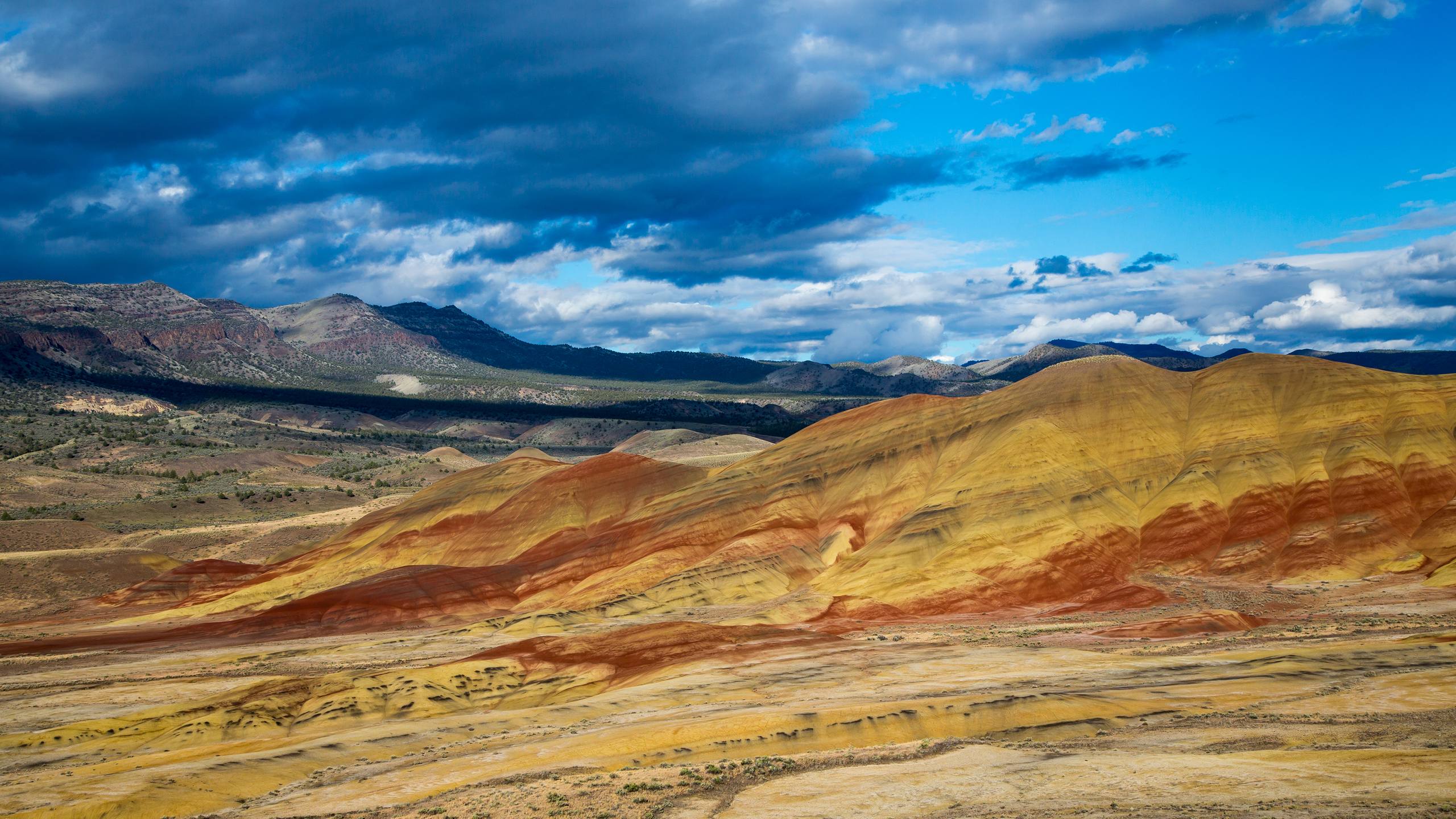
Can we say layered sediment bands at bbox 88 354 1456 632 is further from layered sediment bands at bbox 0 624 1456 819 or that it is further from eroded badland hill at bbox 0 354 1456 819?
layered sediment bands at bbox 0 624 1456 819

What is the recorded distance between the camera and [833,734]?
30.5m

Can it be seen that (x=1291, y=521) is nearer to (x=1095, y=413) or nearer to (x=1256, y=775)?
(x=1095, y=413)

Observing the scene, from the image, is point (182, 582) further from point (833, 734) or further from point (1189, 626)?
point (1189, 626)

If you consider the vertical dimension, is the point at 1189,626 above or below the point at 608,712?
above

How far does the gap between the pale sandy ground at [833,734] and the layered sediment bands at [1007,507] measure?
950cm

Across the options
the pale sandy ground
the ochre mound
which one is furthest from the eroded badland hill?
the ochre mound

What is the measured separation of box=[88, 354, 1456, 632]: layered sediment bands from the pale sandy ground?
9.50 meters

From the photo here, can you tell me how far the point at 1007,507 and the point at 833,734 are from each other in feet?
117

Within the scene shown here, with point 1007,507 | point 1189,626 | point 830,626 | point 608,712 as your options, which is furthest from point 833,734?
point 1007,507

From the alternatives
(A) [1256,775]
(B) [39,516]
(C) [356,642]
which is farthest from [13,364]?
(A) [1256,775]

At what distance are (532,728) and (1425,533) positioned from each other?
162ft

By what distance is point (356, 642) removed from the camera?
58406 millimetres

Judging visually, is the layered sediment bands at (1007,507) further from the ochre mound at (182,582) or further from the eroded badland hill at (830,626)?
the ochre mound at (182,582)

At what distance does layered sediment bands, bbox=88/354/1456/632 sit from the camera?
58.4 metres
